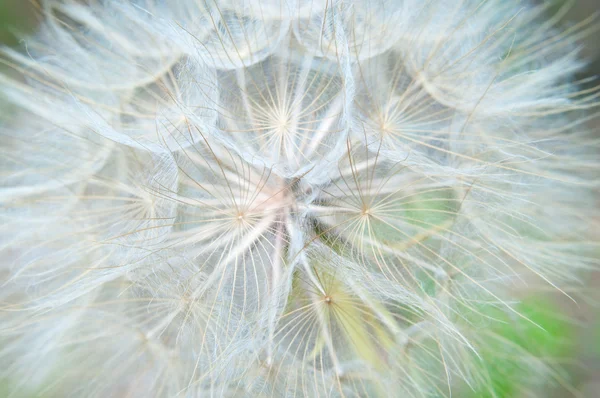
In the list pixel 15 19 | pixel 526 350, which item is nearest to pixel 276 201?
pixel 526 350

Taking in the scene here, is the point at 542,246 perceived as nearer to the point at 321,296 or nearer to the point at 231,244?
the point at 321,296

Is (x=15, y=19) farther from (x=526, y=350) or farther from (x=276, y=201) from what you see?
(x=526, y=350)

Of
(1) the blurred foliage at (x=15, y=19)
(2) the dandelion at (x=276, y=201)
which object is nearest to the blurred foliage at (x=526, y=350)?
(2) the dandelion at (x=276, y=201)

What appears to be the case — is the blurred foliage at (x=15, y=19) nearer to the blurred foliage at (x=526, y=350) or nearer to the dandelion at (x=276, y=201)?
the dandelion at (x=276, y=201)

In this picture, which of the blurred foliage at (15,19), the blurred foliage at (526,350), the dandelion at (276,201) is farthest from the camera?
the blurred foliage at (15,19)

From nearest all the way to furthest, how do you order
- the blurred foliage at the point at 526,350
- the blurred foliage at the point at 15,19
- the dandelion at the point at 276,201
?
the dandelion at the point at 276,201
the blurred foliage at the point at 526,350
the blurred foliage at the point at 15,19

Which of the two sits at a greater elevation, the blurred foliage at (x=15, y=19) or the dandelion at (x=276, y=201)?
the blurred foliage at (x=15, y=19)

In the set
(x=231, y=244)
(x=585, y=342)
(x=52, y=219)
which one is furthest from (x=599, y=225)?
(x=52, y=219)

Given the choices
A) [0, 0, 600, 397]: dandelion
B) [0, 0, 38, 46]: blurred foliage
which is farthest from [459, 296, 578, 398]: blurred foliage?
[0, 0, 38, 46]: blurred foliage
